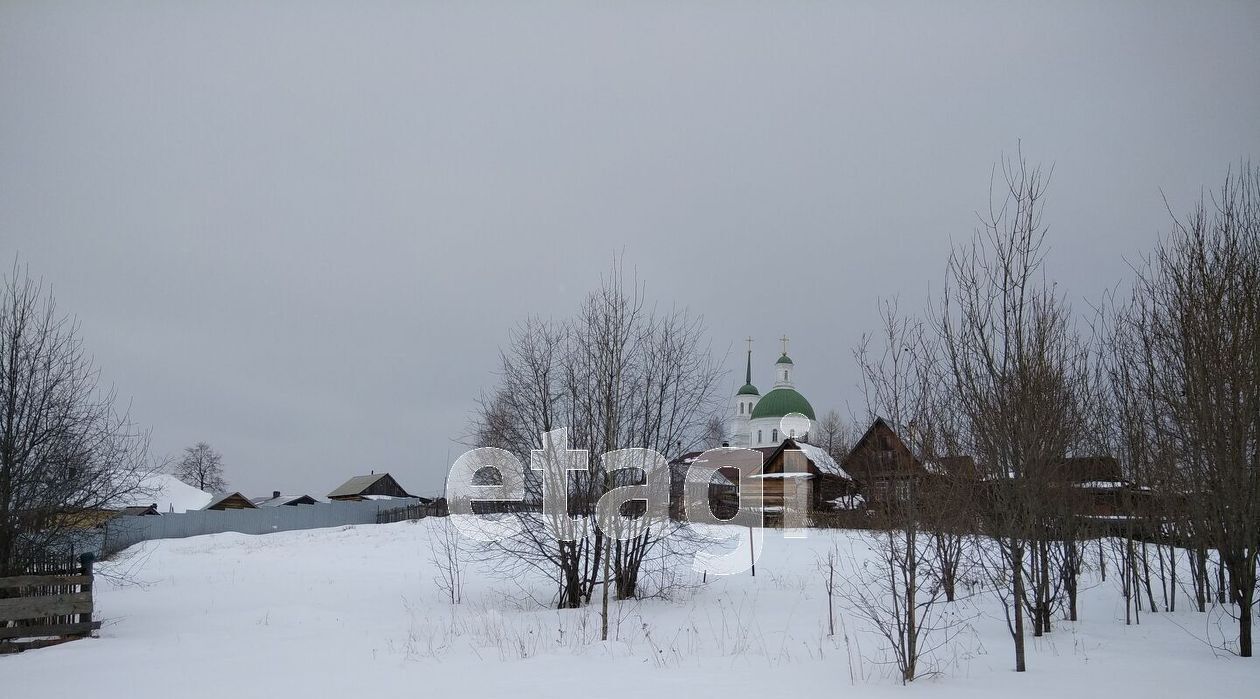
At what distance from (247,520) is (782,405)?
1784 inches

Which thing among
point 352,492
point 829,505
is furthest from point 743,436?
point 829,505

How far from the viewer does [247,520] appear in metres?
47.6

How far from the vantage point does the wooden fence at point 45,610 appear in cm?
1150

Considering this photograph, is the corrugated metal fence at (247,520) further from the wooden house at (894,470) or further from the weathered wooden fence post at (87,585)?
the wooden house at (894,470)

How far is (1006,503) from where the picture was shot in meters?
8.30

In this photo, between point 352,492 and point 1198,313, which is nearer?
point 1198,313

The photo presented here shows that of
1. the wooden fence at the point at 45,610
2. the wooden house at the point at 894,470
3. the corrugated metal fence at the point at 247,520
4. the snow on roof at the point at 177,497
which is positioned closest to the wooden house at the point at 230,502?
the snow on roof at the point at 177,497

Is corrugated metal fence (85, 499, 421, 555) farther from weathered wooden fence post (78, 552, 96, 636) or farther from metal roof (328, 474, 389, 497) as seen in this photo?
weathered wooden fence post (78, 552, 96, 636)

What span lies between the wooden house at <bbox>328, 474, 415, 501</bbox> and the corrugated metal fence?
2044 centimetres

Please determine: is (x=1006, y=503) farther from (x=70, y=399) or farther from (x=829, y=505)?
(x=829, y=505)

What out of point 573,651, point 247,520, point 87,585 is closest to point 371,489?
point 247,520

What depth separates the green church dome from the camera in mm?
71938

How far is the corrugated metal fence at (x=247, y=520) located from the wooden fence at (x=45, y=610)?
2978 cm

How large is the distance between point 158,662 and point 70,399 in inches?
264
